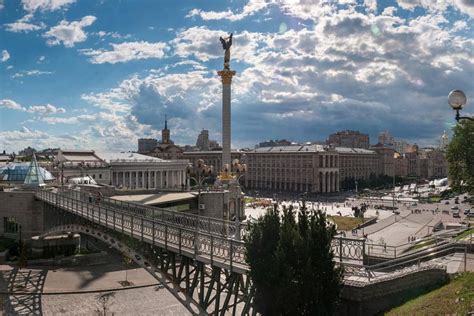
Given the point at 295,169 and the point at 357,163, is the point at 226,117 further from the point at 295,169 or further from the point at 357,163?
the point at 357,163

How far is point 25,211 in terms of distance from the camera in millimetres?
39344

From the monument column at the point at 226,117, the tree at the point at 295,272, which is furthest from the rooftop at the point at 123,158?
the tree at the point at 295,272

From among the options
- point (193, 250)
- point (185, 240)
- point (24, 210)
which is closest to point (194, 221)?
point (185, 240)

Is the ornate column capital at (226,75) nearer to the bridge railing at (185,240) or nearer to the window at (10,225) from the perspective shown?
the window at (10,225)

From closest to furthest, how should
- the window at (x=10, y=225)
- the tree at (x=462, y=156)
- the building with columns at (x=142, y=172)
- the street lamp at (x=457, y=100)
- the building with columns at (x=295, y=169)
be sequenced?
the street lamp at (x=457, y=100)
the window at (x=10, y=225)
the tree at (x=462, y=156)
the building with columns at (x=142, y=172)
the building with columns at (x=295, y=169)

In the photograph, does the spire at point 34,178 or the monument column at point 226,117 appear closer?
the spire at point 34,178

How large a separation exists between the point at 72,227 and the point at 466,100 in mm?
27304

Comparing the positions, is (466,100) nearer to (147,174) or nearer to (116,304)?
(116,304)

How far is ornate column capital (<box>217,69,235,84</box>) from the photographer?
54531 mm

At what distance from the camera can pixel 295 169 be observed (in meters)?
126

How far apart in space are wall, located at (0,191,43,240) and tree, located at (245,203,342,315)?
1291 inches

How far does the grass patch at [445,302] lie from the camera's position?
1215cm

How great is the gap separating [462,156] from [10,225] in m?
45.6

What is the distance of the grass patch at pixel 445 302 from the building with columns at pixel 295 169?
350 feet
